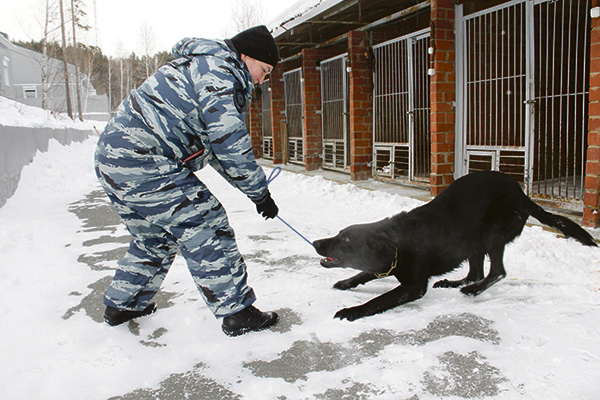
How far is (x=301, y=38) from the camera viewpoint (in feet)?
33.9

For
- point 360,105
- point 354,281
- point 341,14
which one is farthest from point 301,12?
point 354,281

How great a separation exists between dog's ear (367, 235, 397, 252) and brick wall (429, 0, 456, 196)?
3.60 meters

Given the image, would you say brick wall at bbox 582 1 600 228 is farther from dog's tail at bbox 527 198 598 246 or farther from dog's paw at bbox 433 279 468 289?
dog's paw at bbox 433 279 468 289

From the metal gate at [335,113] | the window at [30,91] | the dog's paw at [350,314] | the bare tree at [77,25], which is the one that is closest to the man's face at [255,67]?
the dog's paw at [350,314]

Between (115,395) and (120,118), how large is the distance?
1.35 metres

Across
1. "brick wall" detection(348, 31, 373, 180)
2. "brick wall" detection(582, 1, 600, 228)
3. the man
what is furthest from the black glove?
"brick wall" detection(348, 31, 373, 180)

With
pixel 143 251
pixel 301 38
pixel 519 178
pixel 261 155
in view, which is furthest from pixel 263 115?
pixel 143 251

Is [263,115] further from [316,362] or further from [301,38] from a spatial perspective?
[316,362]

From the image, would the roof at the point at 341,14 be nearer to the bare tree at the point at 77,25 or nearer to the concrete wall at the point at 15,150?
the concrete wall at the point at 15,150

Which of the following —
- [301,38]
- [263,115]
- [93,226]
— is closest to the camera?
[93,226]

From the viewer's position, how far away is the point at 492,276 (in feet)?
9.82

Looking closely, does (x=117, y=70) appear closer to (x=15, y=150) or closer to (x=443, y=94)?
(x=15, y=150)

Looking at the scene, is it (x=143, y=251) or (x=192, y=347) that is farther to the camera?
(x=143, y=251)

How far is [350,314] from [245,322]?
627mm
